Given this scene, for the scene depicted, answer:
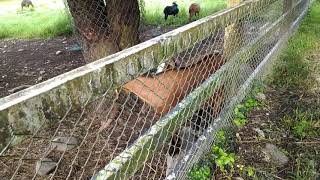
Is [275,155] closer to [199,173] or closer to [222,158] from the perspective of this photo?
[222,158]

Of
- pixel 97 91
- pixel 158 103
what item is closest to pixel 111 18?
pixel 158 103

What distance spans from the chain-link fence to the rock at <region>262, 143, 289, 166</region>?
16.0 inches

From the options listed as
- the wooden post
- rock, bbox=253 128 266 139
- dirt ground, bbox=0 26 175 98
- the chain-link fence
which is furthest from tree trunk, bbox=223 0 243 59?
dirt ground, bbox=0 26 175 98

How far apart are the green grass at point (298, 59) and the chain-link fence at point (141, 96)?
9.9 inches

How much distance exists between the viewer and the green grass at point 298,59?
462 centimetres

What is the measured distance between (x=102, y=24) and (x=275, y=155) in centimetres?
238

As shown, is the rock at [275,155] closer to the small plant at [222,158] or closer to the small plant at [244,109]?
the small plant at [222,158]

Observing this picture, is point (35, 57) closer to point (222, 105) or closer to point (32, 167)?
point (32, 167)

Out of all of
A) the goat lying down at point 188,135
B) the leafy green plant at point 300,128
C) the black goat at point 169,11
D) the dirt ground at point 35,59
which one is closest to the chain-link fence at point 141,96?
the goat lying down at point 188,135

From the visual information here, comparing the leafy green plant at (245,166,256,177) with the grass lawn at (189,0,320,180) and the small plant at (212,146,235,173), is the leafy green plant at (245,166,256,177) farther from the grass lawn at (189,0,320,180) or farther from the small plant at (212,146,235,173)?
the small plant at (212,146,235,173)

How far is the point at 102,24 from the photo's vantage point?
14.2ft

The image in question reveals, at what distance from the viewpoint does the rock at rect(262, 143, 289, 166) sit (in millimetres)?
3090

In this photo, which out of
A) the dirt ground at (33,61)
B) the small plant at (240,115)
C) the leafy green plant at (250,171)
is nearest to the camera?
the leafy green plant at (250,171)

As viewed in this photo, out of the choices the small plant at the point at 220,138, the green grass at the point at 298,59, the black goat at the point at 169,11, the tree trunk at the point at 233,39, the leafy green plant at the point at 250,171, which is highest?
the tree trunk at the point at 233,39
